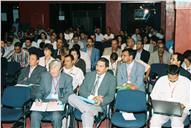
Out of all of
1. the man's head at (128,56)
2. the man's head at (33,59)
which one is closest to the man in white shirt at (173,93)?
the man's head at (128,56)

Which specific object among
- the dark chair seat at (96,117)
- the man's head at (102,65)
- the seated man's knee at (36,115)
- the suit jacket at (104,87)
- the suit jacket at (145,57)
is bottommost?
the dark chair seat at (96,117)

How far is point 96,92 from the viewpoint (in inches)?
237

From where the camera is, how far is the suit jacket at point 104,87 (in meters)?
5.81

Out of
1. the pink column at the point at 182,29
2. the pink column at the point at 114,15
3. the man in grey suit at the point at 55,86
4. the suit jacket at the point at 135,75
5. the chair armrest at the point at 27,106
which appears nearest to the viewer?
the chair armrest at the point at 27,106

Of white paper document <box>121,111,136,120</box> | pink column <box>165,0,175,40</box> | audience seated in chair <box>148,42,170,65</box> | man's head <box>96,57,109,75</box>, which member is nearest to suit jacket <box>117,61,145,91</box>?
man's head <box>96,57,109,75</box>

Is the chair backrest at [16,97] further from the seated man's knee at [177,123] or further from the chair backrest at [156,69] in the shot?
the chair backrest at [156,69]

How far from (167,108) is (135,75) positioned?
4.80 feet

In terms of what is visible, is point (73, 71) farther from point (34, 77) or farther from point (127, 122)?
point (127, 122)

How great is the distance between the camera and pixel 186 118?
5.45 metres

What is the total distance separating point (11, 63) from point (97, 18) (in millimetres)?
8903

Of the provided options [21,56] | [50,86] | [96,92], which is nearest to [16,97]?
[50,86]

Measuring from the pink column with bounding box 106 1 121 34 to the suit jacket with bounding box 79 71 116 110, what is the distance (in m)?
10.1

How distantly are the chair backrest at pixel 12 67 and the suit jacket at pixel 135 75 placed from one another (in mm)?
2647

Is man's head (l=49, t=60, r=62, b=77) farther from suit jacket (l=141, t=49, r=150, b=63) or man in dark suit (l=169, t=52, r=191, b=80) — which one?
suit jacket (l=141, t=49, r=150, b=63)
